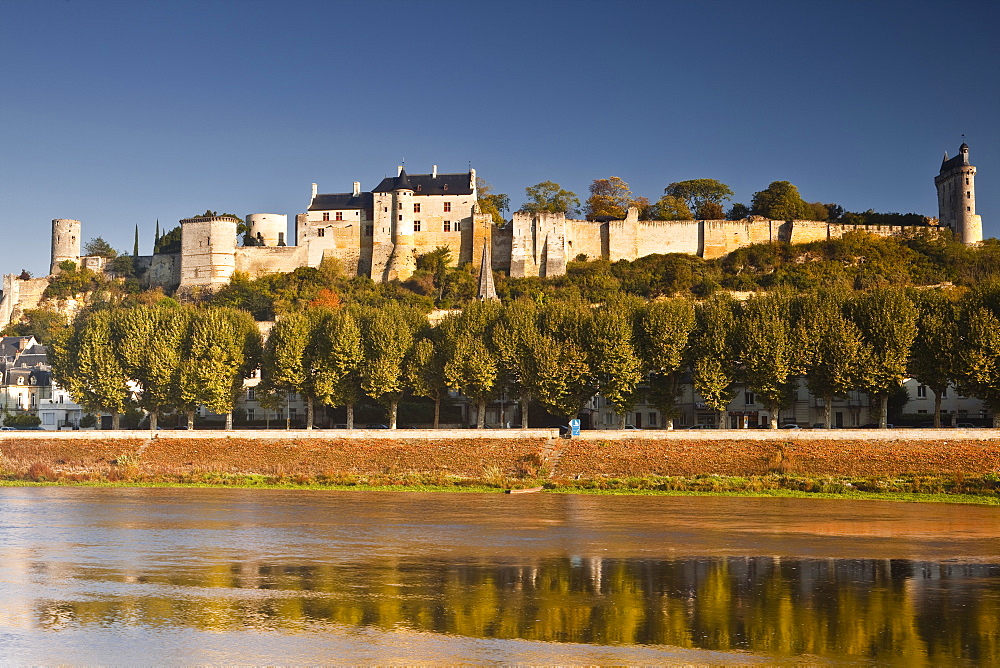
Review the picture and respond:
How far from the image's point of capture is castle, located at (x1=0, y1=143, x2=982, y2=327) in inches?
3536

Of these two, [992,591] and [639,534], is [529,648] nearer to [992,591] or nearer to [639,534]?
[992,591]

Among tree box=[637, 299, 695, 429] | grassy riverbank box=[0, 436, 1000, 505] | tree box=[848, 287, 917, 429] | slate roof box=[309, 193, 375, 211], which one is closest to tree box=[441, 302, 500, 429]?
grassy riverbank box=[0, 436, 1000, 505]

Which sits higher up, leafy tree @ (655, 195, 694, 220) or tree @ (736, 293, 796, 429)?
leafy tree @ (655, 195, 694, 220)

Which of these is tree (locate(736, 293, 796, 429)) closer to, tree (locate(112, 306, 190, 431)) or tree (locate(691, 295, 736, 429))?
tree (locate(691, 295, 736, 429))

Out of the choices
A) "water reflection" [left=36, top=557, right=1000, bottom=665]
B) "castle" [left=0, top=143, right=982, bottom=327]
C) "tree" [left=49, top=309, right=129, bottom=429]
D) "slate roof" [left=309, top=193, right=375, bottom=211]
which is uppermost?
"slate roof" [left=309, top=193, right=375, bottom=211]

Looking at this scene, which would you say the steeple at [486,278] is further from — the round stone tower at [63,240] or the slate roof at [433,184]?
the round stone tower at [63,240]

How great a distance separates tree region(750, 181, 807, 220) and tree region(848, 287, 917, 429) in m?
43.2

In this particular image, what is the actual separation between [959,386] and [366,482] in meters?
25.9

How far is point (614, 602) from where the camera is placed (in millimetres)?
19625

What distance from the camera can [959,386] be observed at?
1866 inches

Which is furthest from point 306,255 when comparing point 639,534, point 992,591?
point 992,591

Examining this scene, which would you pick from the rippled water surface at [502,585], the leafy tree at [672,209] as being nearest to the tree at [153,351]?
the rippled water surface at [502,585]

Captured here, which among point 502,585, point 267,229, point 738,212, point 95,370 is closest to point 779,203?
point 738,212

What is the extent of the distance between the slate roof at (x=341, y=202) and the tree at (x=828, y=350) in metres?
52.8
